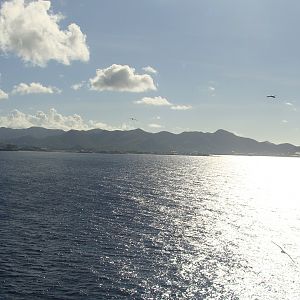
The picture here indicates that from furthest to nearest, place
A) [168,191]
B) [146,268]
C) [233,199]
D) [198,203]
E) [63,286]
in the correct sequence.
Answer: [168,191]
[233,199]
[198,203]
[146,268]
[63,286]

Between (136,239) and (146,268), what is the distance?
62.3 feet

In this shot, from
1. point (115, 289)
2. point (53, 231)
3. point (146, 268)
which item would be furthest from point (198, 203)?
point (115, 289)

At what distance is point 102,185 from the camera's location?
19550cm

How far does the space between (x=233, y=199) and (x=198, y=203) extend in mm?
27800

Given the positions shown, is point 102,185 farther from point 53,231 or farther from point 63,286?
point 63,286

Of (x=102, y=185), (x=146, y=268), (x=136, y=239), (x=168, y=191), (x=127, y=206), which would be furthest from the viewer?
(x=102, y=185)

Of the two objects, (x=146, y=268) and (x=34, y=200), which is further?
(x=34, y=200)

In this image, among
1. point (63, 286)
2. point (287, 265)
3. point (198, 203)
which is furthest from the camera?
point (198, 203)

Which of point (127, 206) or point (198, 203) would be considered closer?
point (127, 206)

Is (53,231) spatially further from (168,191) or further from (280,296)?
(168,191)

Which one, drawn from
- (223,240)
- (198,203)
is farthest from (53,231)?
(198,203)

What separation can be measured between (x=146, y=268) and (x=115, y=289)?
10465mm

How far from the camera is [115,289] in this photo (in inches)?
2386

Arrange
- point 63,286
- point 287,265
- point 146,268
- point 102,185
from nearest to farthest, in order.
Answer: point 63,286, point 146,268, point 287,265, point 102,185
